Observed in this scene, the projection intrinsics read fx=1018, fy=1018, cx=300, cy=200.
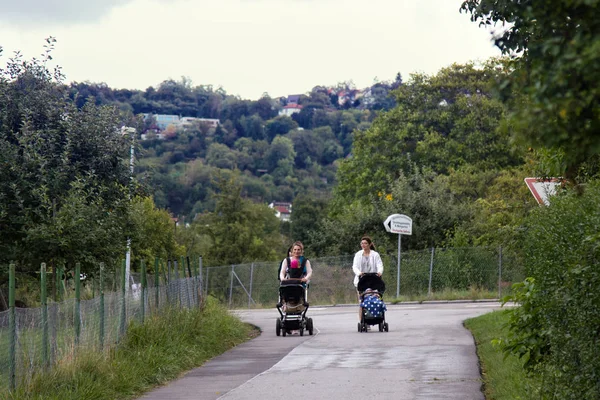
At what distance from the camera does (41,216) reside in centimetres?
1830

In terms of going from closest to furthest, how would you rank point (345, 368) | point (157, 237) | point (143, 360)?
1. point (143, 360)
2. point (345, 368)
3. point (157, 237)

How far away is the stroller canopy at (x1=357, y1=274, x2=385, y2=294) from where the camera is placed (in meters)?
19.2

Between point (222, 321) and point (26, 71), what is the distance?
6.56m

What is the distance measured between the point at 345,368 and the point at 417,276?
25126 mm

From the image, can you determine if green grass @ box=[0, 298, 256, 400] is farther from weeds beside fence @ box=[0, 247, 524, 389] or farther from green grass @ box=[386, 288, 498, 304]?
green grass @ box=[386, 288, 498, 304]

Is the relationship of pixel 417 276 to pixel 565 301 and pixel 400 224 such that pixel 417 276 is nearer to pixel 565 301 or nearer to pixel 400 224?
pixel 400 224

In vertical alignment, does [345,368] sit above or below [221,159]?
below

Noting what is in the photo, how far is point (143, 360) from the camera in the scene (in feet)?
42.2

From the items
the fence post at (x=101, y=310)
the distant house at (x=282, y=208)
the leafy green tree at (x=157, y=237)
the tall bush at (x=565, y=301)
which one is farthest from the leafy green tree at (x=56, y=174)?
the distant house at (x=282, y=208)

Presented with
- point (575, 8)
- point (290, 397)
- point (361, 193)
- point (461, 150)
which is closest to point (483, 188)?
point (461, 150)

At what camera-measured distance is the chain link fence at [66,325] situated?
10.0 metres

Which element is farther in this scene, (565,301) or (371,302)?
A: (371,302)

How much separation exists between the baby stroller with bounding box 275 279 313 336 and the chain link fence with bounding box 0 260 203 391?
10.5 ft

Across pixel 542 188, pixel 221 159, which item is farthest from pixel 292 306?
pixel 221 159
